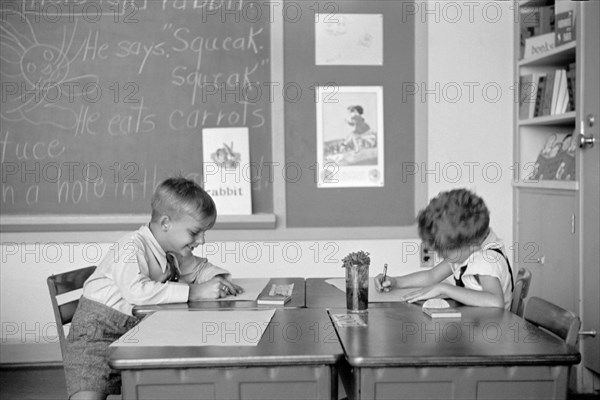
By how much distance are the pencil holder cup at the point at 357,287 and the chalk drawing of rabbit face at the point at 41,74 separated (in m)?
2.29

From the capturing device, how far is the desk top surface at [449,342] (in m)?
1.51

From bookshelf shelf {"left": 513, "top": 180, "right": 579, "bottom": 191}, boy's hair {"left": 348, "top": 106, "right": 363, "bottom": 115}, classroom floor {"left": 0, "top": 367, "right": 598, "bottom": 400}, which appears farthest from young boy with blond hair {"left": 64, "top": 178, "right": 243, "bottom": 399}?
bookshelf shelf {"left": 513, "top": 180, "right": 579, "bottom": 191}

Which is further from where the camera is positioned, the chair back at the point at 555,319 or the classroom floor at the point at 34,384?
the classroom floor at the point at 34,384

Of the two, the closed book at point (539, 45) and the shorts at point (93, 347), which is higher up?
the closed book at point (539, 45)

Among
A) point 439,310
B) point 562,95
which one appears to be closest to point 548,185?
point 562,95

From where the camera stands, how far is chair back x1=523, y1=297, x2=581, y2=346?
179cm

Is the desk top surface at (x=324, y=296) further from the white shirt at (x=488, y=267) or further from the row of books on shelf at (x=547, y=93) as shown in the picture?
the row of books on shelf at (x=547, y=93)

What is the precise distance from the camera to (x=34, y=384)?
11.7 ft

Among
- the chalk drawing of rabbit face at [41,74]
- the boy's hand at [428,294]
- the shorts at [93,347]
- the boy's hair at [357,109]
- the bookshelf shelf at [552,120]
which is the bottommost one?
the shorts at [93,347]

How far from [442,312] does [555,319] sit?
293mm

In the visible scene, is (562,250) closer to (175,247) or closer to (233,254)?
(233,254)

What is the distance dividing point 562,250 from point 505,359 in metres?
2.11

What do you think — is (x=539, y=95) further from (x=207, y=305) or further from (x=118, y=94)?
(x=207, y=305)

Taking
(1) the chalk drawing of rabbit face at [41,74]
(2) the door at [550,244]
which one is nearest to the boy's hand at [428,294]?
(2) the door at [550,244]
